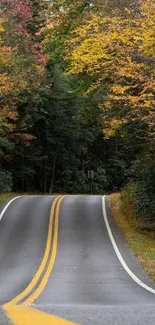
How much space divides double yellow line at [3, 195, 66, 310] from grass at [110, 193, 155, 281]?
287 cm

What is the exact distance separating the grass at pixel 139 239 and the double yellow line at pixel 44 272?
9.41 feet

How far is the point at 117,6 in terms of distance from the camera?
25.1 m

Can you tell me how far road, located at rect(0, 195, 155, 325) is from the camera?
325 inches

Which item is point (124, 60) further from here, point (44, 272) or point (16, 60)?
point (16, 60)

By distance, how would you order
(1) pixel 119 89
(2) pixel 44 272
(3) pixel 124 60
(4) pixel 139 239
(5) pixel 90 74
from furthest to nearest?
(5) pixel 90 74, (4) pixel 139 239, (3) pixel 124 60, (1) pixel 119 89, (2) pixel 44 272

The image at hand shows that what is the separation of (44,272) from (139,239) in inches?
297

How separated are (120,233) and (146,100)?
20.5 feet

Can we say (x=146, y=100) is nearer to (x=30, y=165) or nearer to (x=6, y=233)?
(x=6, y=233)

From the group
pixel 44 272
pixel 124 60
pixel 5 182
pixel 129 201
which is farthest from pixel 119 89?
pixel 5 182

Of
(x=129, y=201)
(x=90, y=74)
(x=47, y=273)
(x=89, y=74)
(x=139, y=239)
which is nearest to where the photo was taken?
(x=47, y=273)

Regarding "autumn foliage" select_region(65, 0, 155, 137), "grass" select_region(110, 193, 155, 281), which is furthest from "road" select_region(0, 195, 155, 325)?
"autumn foliage" select_region(65, 0, 155, 137)

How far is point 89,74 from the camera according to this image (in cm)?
2383

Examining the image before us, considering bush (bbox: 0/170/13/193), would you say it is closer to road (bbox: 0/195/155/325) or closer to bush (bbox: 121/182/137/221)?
road (bbox: 0/195/155/325)

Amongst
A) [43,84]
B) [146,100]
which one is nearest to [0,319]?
[146,100]
